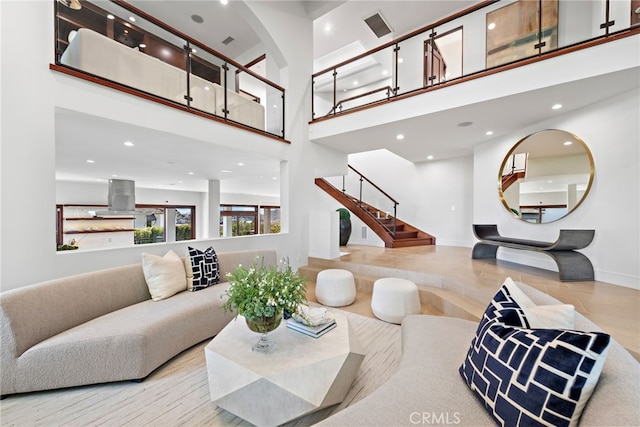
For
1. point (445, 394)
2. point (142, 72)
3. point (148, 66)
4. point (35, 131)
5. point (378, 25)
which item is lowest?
point (445, 394)

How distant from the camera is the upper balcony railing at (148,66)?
2779 millimetres

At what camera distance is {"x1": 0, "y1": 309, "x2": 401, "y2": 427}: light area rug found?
1.61m

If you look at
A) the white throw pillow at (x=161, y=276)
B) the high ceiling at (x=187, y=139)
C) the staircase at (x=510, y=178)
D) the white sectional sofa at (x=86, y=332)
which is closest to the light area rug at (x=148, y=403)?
the white sectional sofa at (x=86, y=332)

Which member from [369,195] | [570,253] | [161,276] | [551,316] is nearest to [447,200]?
[369,195]

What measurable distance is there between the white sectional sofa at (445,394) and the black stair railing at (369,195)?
5.93 metres

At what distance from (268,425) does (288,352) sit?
1.31 ft

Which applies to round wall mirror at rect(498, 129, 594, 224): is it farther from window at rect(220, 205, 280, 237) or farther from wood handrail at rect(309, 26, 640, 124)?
window at rect(220, 205, 280, 237)

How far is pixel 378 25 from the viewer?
20.5 feet

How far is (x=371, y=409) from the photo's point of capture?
1096 mm

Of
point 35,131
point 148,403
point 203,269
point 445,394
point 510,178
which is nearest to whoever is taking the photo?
point 445,394

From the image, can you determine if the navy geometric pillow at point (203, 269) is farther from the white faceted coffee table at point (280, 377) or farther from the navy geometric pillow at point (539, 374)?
the navy geometric pillow at point (539, 374)

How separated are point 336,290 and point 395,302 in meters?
0.88

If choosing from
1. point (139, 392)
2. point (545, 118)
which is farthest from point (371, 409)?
point (545, 118)

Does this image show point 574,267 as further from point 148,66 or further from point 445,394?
point 148,66
